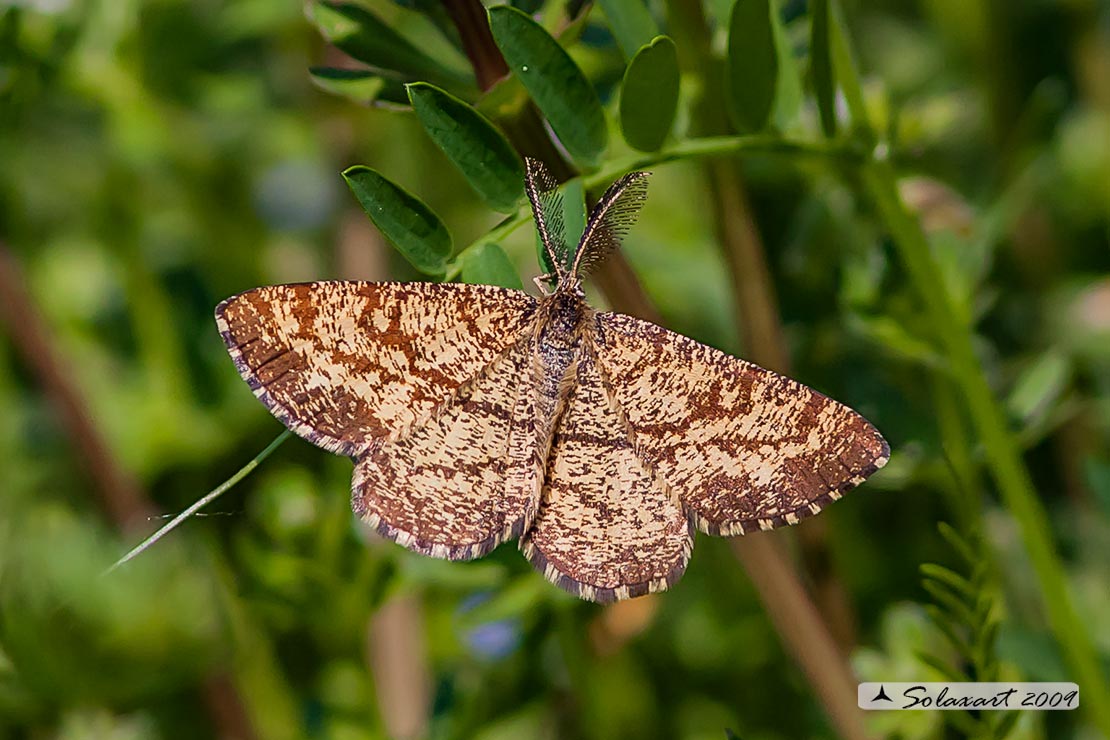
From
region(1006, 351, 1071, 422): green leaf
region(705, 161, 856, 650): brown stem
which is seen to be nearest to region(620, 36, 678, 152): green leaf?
region(705, 161, 856, 650): brown stem

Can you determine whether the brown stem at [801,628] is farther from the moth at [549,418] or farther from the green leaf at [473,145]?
the green leaf at [473,145]

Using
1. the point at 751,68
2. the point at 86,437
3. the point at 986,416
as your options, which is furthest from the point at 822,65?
the point at 86,437

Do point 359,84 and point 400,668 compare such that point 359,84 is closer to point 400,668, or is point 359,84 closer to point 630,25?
point 630,25

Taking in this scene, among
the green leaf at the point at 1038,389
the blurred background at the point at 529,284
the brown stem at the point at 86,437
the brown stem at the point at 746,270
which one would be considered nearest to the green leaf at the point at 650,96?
the blurred background at the point at 529,284

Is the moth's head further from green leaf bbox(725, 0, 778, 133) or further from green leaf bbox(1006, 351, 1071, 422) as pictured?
green leaf bbox(1006, 351, 1071, 422)

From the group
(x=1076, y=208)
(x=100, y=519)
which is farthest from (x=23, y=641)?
(x=1076, y=208)

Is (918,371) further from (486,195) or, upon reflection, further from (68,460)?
(68,460)

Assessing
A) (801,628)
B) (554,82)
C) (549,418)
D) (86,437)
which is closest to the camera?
(554,82)
